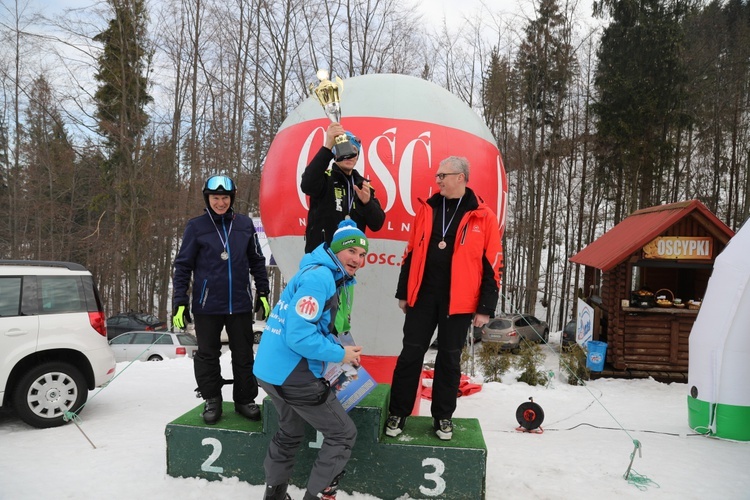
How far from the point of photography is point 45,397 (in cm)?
553

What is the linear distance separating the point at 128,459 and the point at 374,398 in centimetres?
226

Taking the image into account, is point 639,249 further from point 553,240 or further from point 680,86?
point 553,240

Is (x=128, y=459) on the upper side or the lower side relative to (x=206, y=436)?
lower

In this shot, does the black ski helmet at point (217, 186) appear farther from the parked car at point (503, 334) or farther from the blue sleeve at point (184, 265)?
the parked car at point (503, 334)

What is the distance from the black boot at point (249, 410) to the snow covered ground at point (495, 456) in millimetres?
507

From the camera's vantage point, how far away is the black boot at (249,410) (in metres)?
4.09

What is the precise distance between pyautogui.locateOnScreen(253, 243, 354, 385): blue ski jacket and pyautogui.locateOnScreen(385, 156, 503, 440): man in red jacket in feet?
2.87

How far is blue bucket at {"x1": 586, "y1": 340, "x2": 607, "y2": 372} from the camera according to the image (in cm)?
1085

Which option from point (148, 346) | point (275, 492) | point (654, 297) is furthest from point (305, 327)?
point (148, 346)

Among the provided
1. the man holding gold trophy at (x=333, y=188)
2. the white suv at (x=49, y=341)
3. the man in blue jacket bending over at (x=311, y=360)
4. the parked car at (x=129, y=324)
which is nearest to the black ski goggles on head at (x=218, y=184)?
the man holding gold trophy at (x=333, y=188)

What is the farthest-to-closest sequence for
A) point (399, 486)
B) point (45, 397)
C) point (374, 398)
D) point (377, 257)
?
point (45, 397) < point (377, 257) < point (374, 398) < point (399, 486)

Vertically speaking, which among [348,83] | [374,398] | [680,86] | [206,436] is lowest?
[206,436]

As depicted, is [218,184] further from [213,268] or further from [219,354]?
[219,354]

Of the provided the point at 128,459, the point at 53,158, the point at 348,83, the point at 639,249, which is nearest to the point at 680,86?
the point at 639,249
